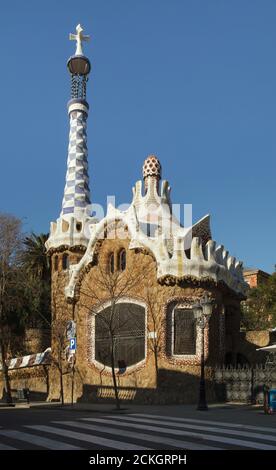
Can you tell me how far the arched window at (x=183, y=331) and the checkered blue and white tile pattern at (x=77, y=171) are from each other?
975 centimetres

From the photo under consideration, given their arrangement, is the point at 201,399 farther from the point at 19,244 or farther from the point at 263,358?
the point at 19,244

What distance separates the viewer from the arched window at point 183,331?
25.3 metres

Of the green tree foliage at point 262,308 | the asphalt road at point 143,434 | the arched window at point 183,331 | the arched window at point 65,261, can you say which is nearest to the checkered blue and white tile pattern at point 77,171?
the arched window at point 65,261

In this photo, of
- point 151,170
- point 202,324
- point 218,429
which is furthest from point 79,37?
point 218,429

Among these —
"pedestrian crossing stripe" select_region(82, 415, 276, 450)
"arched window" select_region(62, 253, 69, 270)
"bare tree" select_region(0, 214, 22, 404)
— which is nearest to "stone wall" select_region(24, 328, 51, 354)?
"bare tree" select_region(0, 214, 22, 404)

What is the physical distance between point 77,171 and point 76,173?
131mm

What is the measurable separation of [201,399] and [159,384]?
5447 millimetres

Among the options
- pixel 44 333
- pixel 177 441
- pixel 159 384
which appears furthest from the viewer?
pixel 44 333

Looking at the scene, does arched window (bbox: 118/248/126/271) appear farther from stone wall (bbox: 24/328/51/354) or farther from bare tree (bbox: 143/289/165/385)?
stone wall (bbox: 24/328/51/354)

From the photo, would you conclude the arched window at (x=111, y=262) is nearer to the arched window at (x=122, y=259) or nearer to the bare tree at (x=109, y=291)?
the bare tree at (x=109, y=291)

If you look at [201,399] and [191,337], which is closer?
[201,399]

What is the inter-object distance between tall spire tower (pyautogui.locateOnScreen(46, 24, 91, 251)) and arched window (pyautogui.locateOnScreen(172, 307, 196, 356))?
25.8 feet

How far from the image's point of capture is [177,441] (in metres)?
11.0
